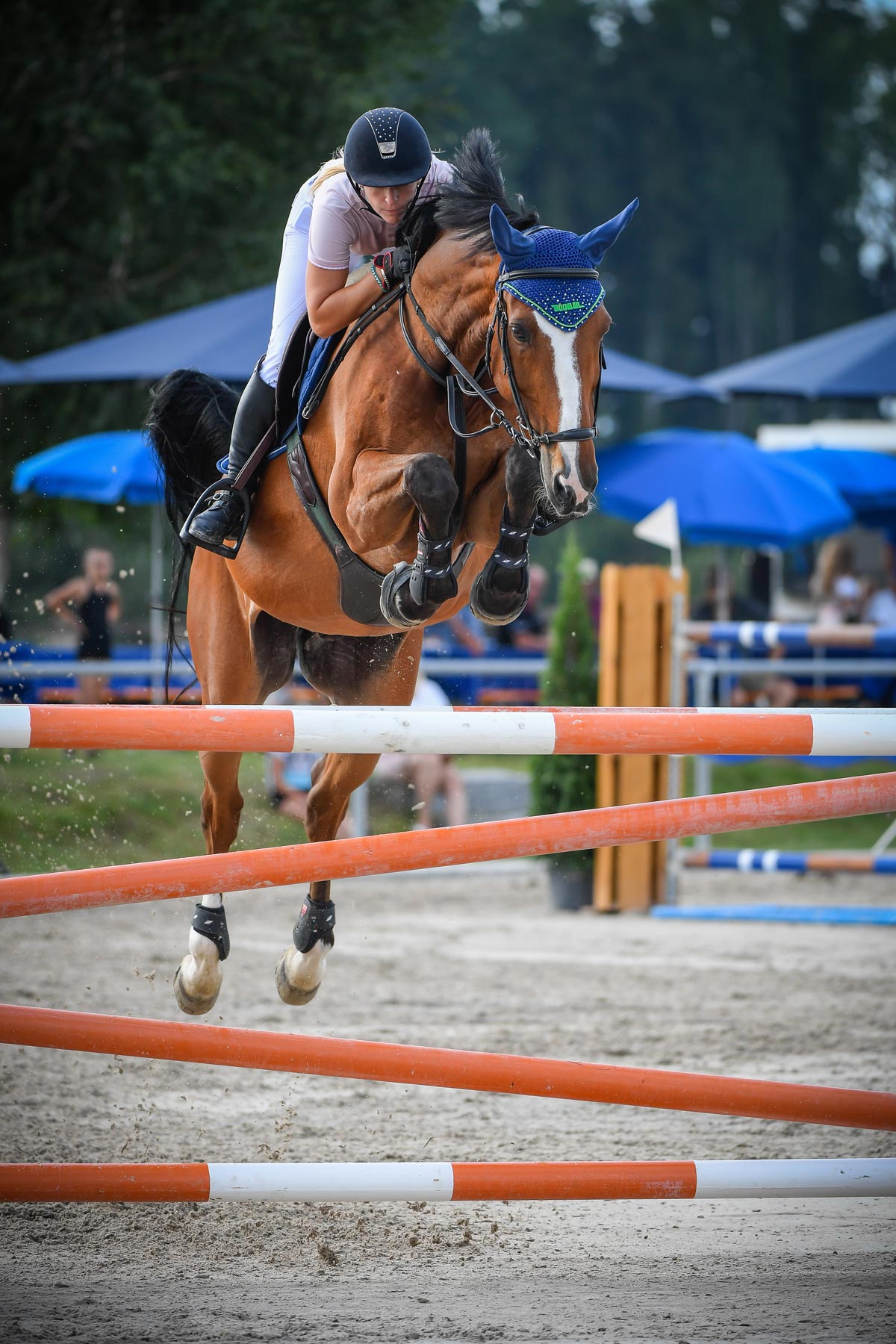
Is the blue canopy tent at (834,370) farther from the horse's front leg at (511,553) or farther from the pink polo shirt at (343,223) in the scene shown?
the horse's front leg at (511,553)

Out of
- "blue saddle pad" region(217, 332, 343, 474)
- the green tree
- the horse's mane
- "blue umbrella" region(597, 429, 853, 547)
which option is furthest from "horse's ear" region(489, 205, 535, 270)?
"blue umbrella" region(597, 429, 853, 547)

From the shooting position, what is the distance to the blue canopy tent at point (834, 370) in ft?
37.7

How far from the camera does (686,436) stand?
36.1 feet

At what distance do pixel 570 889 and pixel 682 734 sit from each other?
5820 mm

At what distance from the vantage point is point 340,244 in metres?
3.70

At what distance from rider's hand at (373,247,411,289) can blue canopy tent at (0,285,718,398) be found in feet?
16.6

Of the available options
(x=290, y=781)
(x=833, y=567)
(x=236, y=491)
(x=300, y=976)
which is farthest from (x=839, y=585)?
(x=236, y=491)

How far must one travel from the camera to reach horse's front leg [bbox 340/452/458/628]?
3.41 m

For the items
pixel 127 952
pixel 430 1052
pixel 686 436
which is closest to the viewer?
pixel 430 1052

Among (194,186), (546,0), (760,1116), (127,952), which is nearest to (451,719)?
(760,1116)

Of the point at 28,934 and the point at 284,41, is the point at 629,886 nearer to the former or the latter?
the point at 28,934

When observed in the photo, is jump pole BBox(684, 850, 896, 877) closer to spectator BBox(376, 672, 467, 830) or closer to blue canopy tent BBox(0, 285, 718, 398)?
spectator BBox(376, 672, 467, 830)

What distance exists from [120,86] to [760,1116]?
1429 cm

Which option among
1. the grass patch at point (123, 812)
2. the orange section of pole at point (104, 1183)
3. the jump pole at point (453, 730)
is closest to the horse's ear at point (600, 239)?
the jump pole at point (453, 730)
